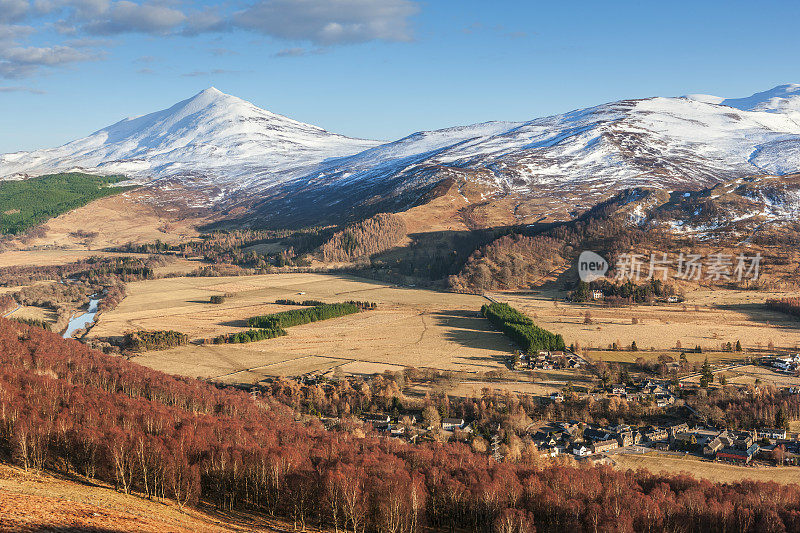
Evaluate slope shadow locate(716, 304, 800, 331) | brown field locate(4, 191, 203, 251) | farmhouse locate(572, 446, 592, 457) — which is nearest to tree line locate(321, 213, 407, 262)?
brown field locate(4, 191, 203, 251)

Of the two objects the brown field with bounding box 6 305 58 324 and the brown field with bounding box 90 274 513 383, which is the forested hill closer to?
the brown field with bounding box 90 274 513 383

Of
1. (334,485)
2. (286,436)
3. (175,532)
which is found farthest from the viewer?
(286,436)

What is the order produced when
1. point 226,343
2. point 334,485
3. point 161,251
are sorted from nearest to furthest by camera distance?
point 334,485 < point 226,343 < point 161,251

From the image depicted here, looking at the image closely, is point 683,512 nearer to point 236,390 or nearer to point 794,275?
point 236,390

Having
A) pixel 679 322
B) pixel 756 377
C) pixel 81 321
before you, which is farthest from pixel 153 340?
pixel 756 377

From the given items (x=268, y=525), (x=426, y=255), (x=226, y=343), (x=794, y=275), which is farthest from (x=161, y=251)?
(x=268, y=525)

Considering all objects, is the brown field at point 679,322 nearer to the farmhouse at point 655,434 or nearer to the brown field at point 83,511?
the farmhouse at point 655,434
